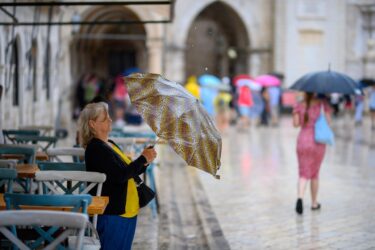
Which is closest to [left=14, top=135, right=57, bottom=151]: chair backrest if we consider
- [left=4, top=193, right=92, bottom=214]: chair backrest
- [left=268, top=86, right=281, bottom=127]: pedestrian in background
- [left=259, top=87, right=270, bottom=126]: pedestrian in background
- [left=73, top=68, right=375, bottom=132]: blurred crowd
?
[left=4, top=193, right=92, bottom=214]: chair backrest

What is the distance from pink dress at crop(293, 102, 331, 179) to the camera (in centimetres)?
1030

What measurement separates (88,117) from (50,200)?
1106mm

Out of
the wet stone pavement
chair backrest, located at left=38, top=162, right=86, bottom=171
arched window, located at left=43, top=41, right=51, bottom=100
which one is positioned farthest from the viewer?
arched window, located at left=43, top=41, right=51, bottom=100

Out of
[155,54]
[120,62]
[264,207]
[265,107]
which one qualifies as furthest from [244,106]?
[120,62]

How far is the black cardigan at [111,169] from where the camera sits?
20.4 ft

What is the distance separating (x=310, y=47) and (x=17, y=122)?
21.1 meters

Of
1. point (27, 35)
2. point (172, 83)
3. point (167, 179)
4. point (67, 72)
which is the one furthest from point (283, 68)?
point (172, 83)

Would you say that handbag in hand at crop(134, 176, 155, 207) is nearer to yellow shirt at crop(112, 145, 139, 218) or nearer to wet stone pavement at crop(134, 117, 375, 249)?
yellow shirt at crop(112, 145, 139, 218)

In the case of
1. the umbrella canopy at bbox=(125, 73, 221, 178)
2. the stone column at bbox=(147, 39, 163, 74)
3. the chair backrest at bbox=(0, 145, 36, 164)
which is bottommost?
the chair backrest at bbox=(0, 145, 36, 164)

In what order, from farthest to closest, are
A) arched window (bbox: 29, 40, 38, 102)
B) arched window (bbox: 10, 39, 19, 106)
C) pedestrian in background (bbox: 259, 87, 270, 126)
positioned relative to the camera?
pedestrian in background (bbox: 259, 87, 270, 126) < arched window (bbox: 29, 40, 38, 102) < arched window (bbox: 10, 39, 19, 106)

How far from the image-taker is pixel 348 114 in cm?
3161

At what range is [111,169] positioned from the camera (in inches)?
245

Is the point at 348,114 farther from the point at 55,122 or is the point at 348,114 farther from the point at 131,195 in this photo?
the point at 131,195

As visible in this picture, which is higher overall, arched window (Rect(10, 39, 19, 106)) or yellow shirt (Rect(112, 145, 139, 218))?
arched window (Rect(10, 39, 19, 106))
